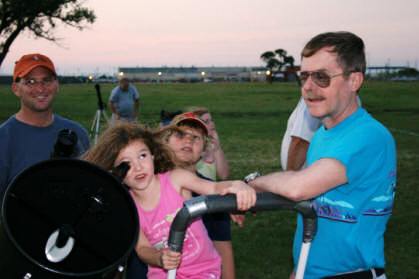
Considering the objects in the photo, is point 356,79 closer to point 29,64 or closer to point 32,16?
point 29,64

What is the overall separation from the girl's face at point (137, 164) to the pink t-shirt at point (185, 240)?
0.38 feet

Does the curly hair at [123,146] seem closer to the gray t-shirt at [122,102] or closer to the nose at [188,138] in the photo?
the nose at [188,138]

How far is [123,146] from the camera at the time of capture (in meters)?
2.91

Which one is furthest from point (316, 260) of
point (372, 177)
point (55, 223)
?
point (55, 223)

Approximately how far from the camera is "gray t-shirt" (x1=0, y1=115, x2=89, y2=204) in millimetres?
→ 3902

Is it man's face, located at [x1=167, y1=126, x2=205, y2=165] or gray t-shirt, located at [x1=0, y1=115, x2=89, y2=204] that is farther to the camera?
man's face, located at [x1=167, y1=126, x2=205, y2=165]

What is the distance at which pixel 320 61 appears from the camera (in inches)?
92.4

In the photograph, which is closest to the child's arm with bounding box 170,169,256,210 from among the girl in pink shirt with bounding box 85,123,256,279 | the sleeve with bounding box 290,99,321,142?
the girl in pink shirt with bounding box 85,123,256,279

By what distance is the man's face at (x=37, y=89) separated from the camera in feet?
13.4

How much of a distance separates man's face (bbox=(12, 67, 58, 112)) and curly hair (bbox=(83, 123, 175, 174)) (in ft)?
3.85

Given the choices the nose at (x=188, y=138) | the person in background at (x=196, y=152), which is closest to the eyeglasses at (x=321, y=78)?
the person in background at (x=196, y=152)

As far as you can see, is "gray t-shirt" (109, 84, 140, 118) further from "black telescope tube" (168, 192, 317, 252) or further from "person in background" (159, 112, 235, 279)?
"black telescope tube" (168, 192, 317, 252)

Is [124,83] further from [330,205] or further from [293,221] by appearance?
[330,205]

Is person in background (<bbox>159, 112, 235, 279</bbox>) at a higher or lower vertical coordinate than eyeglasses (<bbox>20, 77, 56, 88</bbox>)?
lower
